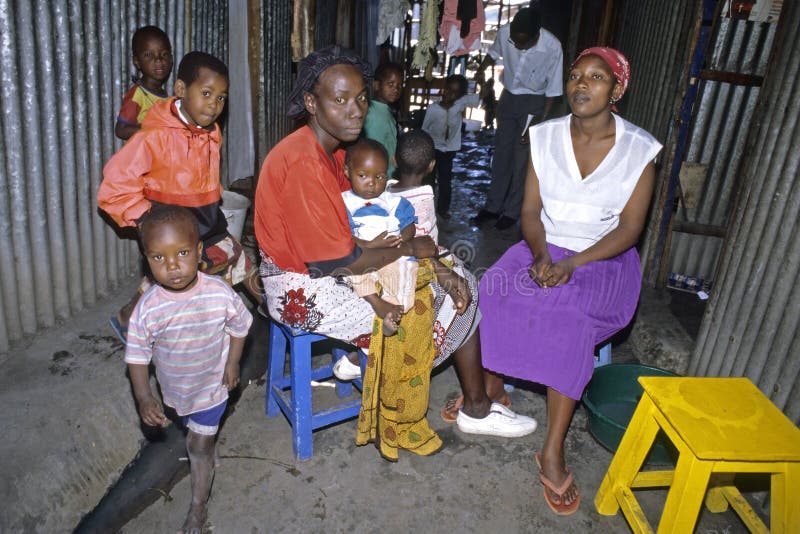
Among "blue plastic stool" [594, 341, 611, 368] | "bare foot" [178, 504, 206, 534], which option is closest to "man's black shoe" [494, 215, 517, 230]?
"blue plastic stool" [594, 341, 611, 368]

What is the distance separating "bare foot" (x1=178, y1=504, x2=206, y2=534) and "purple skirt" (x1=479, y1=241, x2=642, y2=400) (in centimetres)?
157

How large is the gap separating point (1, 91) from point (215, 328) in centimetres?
170

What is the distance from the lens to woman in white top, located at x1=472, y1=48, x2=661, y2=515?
2.80 meters

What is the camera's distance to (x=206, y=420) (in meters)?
2.48

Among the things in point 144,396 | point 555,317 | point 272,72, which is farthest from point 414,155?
point 272,72

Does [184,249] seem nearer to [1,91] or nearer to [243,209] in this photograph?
[1,91]

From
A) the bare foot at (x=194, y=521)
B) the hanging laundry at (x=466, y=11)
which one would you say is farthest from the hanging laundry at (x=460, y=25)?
the bare foot at (x=194, y=521)

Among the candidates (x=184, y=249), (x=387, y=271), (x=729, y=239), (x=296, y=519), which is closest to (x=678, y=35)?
(x=729, y=239)

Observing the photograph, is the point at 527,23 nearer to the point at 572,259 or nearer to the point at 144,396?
the point at 572,259

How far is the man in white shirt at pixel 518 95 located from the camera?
6.02 m

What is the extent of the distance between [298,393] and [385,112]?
262 centimetres

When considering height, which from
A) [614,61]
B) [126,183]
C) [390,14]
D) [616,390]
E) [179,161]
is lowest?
[616,390]

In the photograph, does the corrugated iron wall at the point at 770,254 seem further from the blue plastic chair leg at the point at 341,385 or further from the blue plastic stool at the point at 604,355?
the blue plastic chair leg at the point at 341,385

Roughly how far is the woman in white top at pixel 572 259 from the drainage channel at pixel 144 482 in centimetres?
178
